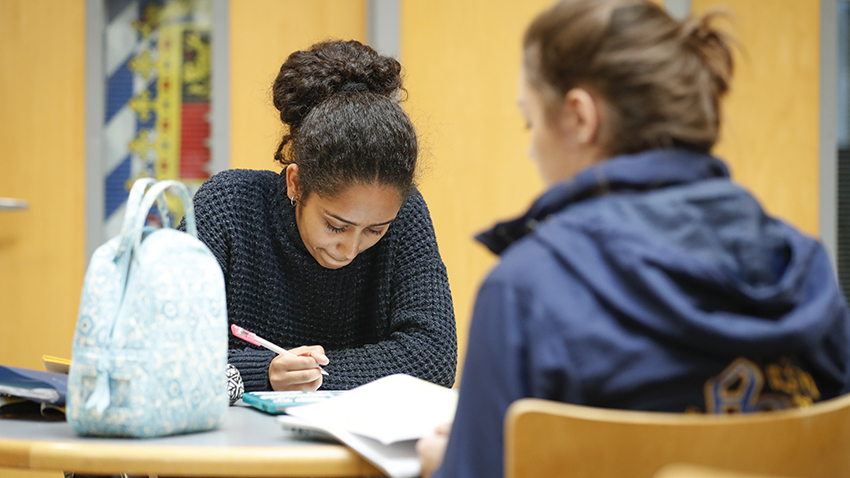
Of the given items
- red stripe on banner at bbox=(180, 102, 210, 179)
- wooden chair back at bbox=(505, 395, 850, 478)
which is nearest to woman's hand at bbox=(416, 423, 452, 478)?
wooden chair back at bbox=(505, 395, 850, 478)

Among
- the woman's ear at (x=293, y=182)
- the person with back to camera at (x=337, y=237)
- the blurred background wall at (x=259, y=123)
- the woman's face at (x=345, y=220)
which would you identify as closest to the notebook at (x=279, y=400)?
the person with back to camera at (x=337, y=237)

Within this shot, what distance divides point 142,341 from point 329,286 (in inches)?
31.7

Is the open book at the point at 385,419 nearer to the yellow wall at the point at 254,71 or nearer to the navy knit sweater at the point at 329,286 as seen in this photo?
the navy knit sweater at the point at 329,286

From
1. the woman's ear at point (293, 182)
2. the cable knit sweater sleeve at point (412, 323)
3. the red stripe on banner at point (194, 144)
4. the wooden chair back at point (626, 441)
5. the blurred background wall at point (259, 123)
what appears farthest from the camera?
the red stripe on banner at point (194, 144)

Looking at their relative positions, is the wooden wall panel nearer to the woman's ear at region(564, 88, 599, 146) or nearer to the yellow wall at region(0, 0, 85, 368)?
the yellow wall at region(0, 0, 85, 368)

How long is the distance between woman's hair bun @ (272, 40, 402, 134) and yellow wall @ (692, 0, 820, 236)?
→ 1.74 meters

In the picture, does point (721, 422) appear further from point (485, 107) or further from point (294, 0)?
point (294, 0)

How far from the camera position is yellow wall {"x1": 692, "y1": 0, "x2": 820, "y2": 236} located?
2.90 m

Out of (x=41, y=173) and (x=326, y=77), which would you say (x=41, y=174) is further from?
(x=326, y=77)

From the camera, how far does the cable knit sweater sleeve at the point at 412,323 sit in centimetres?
143

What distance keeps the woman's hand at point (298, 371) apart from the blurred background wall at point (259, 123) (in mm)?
1448

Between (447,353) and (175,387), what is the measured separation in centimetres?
71

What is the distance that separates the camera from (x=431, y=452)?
81cm

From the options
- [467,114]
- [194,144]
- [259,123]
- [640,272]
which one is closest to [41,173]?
[194,144]
